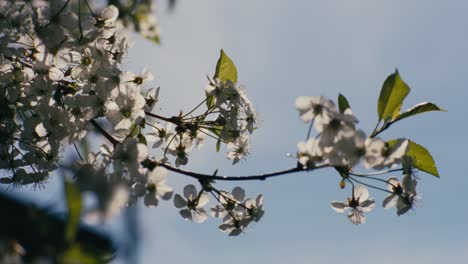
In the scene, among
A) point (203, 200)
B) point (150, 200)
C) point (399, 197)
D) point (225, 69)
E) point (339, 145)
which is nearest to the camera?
point (339, 145)

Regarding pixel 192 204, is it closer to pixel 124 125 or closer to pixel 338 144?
pixel 124 125

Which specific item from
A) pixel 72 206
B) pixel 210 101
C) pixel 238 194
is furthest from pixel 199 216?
pixel 72 206

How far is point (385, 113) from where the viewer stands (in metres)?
2.23

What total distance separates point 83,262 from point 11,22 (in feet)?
5.01

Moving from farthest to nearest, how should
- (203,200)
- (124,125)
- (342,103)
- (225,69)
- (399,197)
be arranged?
(225,69) → (203,200) → (399,197) → (124,125) → (342,103)

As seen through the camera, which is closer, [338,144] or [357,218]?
[338,144]

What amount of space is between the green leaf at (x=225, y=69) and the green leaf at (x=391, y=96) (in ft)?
2.12

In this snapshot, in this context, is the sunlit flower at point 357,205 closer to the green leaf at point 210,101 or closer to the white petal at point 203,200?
the white petal at point 203,200

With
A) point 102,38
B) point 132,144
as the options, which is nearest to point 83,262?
point 132,144

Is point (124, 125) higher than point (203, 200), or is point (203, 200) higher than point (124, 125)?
point (124, 125)

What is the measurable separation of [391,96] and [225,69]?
2.34 feet

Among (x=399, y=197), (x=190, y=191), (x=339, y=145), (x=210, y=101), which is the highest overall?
(x=210, y=101)

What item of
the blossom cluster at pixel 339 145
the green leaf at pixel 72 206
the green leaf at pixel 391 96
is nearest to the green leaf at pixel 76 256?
the green leaf at pixel 72 206

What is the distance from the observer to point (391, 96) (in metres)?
2.21
